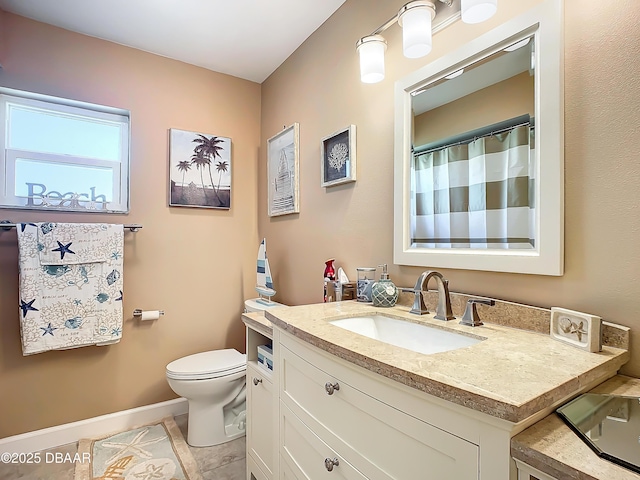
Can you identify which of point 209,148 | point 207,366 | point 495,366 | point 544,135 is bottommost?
point 207,366

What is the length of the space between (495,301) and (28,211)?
7.81 ft

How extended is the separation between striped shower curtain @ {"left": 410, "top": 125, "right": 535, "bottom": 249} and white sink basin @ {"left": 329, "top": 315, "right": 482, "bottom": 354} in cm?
33

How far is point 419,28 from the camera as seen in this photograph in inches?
47.1

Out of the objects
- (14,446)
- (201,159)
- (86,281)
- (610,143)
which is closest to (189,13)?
(201,159)

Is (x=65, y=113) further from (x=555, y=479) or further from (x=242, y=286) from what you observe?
(x=555, y=479)

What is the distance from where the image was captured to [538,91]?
0.97m

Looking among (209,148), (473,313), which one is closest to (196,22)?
(209,148)

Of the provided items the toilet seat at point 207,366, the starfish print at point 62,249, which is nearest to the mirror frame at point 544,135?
the toilet seat at point 207,366

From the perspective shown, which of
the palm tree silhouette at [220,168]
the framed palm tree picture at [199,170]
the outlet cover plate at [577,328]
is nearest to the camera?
the outlet cover plate at [577,328]

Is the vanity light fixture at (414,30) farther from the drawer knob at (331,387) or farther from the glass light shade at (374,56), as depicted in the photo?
the drawer knob at (331,387)

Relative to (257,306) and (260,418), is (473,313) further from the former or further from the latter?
(257,306)

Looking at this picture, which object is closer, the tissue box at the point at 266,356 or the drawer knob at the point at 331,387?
the drawer knob at the point at 331,387

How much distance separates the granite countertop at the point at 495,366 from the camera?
546mm

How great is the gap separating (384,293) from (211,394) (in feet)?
3.90
